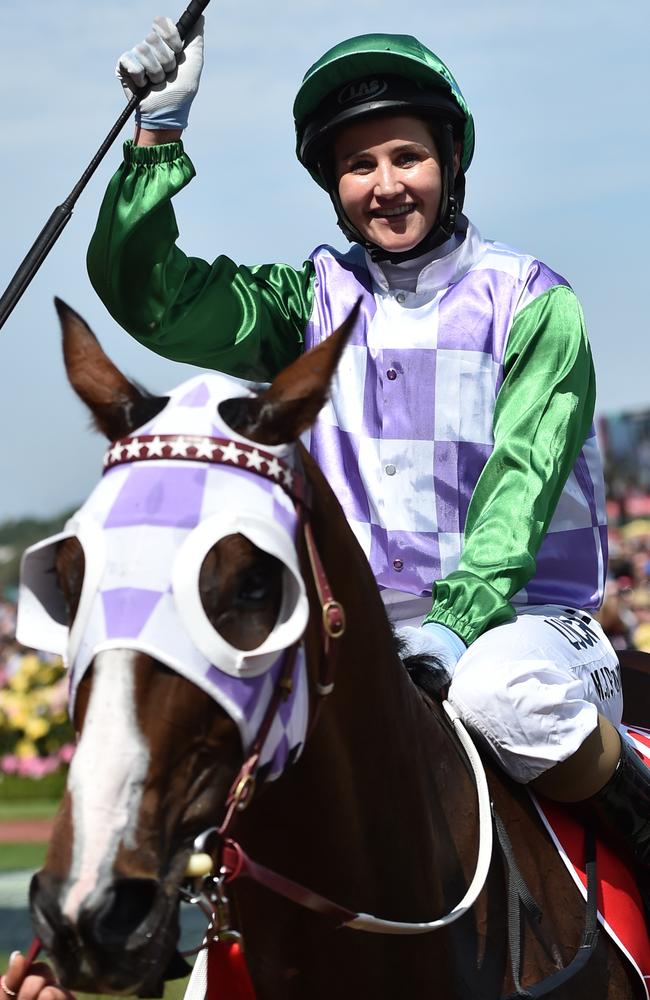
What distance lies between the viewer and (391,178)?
309 centimetres

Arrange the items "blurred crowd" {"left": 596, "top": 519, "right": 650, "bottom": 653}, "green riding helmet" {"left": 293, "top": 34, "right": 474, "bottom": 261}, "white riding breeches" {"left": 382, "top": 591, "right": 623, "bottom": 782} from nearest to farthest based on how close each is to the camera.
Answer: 1. "white riding breeches" {"left": 382, "top": 591, "right": 623, "bottom": 782}
2. "green riding helmet" {"left": 293, "top": 34, "right": 474, "bottom": 261}
3. "blurred crowd" {"left": 596, "top": 519, "right": 650, "bottom": 653}

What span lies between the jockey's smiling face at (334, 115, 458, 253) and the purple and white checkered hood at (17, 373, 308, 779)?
132cm

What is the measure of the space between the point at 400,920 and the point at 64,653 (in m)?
0.76

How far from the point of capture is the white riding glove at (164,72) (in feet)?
9.28

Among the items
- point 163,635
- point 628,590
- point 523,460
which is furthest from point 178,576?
point 628,590

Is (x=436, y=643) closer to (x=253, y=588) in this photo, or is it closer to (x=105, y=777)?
(x=253, y=588)

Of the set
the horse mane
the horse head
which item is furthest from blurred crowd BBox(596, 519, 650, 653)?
the horse head

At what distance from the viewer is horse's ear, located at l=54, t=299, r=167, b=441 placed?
1989 millimetres

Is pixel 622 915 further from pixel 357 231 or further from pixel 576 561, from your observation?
pixel 357 231

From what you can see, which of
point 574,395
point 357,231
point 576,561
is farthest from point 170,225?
point 576,561

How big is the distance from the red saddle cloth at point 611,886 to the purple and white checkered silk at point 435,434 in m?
0.57

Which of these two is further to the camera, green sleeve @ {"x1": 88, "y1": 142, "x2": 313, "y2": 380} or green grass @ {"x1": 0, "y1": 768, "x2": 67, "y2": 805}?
green grass @ {"x1": 0, "y1": 768, "x2": 67, "y2": 805}

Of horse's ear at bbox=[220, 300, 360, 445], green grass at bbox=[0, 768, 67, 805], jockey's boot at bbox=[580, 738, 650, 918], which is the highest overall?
horse's ear at bbox=[220, 300, 360, 445]

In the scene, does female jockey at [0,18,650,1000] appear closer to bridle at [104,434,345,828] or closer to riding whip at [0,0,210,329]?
riding whip at [0,0,210,329]
